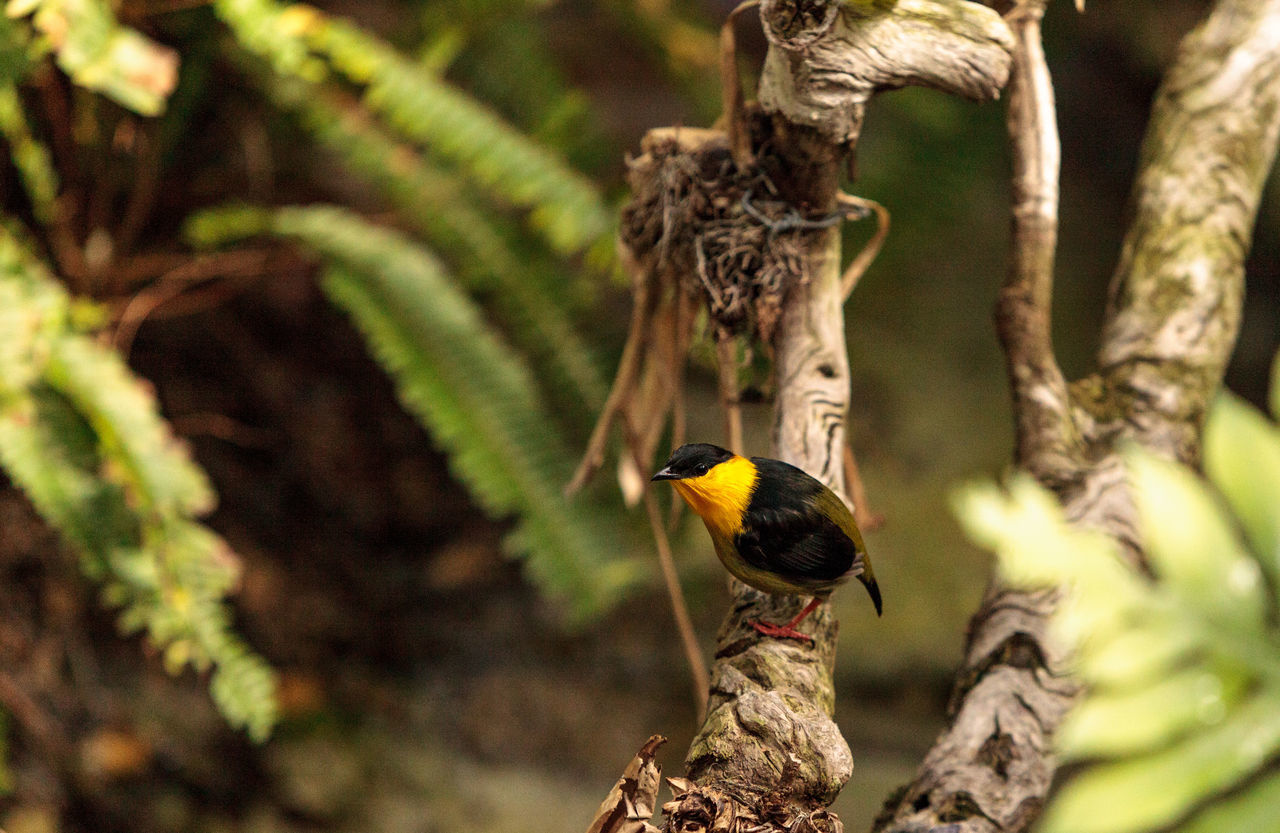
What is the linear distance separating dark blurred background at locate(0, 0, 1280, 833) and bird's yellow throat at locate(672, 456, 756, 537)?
128cm

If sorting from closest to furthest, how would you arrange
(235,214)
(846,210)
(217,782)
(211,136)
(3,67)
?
(846,210) → (3,67) → (235,214) → (217,782) → (211,136)

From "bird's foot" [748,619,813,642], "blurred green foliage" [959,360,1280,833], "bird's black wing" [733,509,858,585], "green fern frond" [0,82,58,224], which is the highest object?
"green fern frond" [0,82,58,224]

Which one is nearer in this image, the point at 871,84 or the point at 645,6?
the point at 871,84

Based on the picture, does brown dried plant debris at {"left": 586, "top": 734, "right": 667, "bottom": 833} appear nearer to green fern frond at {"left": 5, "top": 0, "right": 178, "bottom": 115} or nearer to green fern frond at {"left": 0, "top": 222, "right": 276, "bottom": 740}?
green fern frond at {"left": 0, "top": 222, "right": 276, "bottom": 740}

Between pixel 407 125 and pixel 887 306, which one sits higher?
pixel 887 306

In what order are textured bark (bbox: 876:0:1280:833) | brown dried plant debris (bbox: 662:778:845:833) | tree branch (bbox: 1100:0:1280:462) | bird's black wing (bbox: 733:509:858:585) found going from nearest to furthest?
brown dried plant debris (bbox: 662:778:845:833)
bird's black wing (bbox: 733:509:858:585)
textured bark (bbox: 876:0:1280:833)
tree branch (bbox: 1100:0:1280:462)

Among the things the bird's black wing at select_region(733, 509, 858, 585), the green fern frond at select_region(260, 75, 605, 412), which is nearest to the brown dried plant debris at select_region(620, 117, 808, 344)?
the bird's black wing at select_region(733, 509, 858, 585)

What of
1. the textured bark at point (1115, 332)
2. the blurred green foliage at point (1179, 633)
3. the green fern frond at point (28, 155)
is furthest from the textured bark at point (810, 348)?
the green fern frond at point (28, 155)

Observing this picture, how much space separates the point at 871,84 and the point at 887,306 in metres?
3.09

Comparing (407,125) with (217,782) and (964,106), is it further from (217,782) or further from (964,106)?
(217,782)

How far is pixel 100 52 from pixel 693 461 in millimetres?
1458

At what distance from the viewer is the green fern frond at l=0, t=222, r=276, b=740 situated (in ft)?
6.32

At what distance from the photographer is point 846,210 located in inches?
52.8

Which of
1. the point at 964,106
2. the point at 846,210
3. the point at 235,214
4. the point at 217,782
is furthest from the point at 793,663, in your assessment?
the point at 217,782
